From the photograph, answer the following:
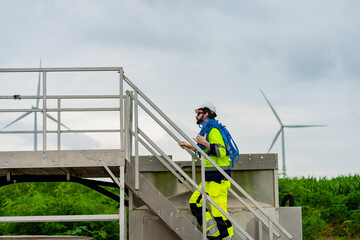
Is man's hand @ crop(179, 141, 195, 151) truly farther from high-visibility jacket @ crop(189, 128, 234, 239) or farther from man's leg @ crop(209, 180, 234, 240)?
man's leg @ crop(209, 180, 234, 240)

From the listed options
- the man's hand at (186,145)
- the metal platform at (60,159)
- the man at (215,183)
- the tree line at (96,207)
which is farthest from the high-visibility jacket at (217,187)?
the tree line at (96,207)

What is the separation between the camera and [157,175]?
32.9 ft

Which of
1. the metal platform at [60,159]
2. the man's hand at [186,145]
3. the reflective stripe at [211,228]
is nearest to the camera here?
the metal platform at [60,159]

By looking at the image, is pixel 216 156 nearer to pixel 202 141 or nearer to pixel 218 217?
pixel 202 141

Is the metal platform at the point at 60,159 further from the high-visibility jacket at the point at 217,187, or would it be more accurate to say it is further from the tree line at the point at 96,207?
the tree line at the point at 96,207

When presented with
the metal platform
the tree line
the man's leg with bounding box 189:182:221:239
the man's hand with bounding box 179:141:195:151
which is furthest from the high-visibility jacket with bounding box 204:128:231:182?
the tree line

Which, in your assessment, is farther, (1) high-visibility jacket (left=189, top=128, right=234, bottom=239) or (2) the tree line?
(2) the tree line

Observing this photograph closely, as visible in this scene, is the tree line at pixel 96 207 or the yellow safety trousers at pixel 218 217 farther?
the tree line at pixel 96 207

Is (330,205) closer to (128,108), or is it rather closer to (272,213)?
(272,213)

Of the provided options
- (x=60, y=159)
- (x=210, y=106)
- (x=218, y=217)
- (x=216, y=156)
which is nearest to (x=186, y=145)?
(x=216, y=156)

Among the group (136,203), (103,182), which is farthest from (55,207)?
(136,203)

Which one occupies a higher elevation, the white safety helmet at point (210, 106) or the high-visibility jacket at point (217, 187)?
the white safety helmet at point (210, 106)

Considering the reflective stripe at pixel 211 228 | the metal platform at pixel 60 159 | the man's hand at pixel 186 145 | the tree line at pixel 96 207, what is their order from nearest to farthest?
the metal platform at pixel 60 159
the reflective stripe at pixel 211 228
the man's hand at pixel 186 145
the tree line at pixel 96 207

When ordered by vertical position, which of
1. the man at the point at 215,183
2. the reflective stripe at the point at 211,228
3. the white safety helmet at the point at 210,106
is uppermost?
the white safety helmet at the point at 210,106
